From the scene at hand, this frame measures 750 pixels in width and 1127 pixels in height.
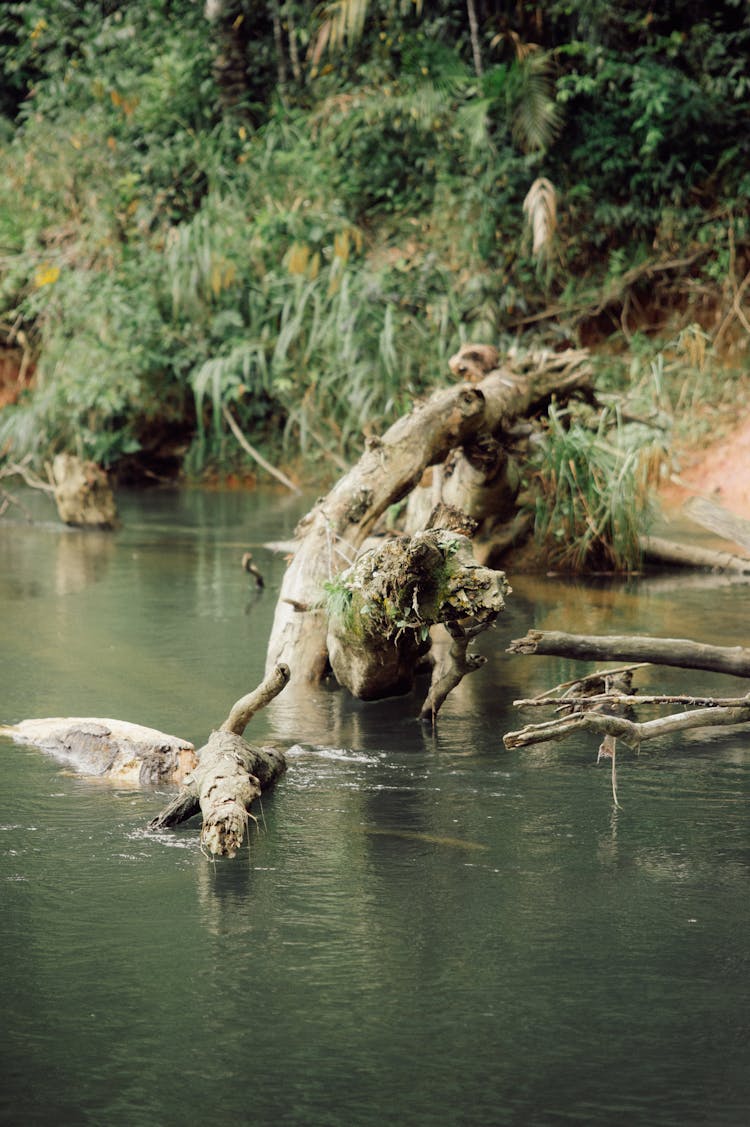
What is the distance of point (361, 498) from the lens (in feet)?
24.2

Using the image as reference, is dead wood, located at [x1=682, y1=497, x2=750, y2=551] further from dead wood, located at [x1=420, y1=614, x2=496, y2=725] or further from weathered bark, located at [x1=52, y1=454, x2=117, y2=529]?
weathered bark, located at [x1=52, y1=454, x2=117, y2=529]

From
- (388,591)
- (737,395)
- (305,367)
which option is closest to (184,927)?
(388,591)

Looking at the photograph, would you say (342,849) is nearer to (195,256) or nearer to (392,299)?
(392,299)

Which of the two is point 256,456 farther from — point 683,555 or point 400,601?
point 400,601

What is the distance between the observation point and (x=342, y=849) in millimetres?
4359

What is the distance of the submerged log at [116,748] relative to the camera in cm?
507

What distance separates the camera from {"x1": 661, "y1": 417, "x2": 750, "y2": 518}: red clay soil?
13.8 meters

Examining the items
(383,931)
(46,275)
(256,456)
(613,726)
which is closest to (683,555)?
(256,456)

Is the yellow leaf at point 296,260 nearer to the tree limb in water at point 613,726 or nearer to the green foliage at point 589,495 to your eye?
the green foliage at point 589,495

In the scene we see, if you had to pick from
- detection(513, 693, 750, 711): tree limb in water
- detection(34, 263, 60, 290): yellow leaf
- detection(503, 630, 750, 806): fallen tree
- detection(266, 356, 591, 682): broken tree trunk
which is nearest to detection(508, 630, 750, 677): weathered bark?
detection(503, 630, 750, 806): fallen tree

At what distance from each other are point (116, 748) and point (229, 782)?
0.96 m

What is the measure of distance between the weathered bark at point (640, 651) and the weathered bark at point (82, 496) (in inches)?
314

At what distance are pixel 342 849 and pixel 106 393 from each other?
38.0 feet

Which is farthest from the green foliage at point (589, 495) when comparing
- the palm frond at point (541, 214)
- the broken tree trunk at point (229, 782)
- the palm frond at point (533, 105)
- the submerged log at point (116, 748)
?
the palm frond at point (533, 105)
